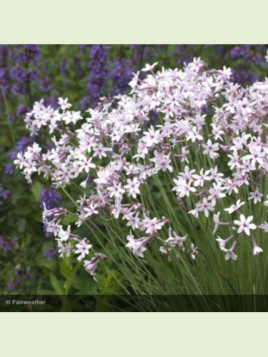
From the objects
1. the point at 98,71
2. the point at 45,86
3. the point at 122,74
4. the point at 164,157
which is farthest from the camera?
the point at 45,86

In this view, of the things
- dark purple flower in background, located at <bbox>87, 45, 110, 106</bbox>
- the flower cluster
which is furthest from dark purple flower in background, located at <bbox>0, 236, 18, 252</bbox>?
dark purple flower in background, located at <bbox>87, 45, 110, 106</bbox>

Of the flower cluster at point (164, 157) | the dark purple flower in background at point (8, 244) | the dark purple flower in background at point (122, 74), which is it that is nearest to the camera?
the flower cluster at point (164, 157)

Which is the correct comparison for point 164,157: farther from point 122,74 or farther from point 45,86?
point 45,86

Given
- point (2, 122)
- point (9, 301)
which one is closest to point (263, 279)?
point (9, 301)

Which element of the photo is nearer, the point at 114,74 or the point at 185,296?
the point at 185,296

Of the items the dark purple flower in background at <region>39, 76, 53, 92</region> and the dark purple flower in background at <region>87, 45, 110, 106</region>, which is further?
the dark purple flower in background at <region>39, 76, 53, 92</region>

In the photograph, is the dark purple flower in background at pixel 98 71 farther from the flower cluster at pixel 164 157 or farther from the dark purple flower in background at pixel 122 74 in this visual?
the flower cluster at pixel 164 157

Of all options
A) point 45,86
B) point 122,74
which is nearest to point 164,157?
point 122,74

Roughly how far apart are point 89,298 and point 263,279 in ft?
5.52

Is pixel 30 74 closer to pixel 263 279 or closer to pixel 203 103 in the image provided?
pixel 203 103

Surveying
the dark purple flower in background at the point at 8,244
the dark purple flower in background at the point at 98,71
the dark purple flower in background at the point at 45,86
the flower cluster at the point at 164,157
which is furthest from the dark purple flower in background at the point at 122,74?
the dark purple flower in background at the point at 8,244

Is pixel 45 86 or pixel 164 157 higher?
pixel 45 86

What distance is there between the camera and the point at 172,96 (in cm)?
458

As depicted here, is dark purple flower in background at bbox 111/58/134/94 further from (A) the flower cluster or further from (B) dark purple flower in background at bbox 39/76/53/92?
(A) the flower cluster
